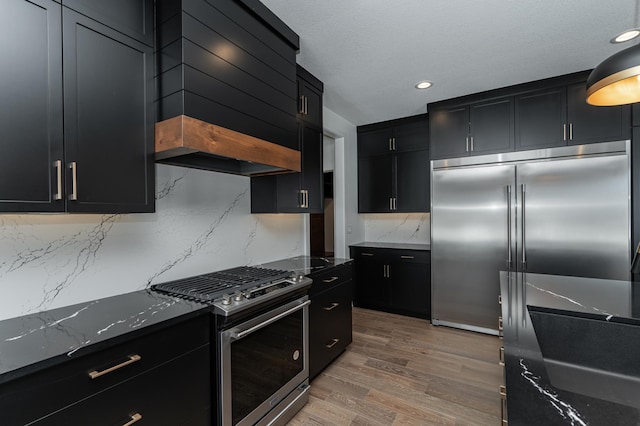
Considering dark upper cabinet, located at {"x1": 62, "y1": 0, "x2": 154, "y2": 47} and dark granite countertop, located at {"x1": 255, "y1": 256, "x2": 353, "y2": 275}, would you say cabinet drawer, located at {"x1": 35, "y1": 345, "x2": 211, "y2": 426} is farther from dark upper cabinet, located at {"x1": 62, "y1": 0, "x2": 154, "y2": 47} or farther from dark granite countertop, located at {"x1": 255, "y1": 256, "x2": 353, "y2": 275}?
dark upper cabinet, located at {"x1": 62, "y1": 0, "x2": 154, "y2": 47}

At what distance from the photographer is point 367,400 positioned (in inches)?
87.4

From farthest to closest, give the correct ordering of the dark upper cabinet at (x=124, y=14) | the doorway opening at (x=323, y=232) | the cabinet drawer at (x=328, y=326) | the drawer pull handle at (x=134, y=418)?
the doorway opening at (x=323, y=232) < the cabinet drawer at (x=328, y=326) < the dark upper cabinet at (x=124, y=14) < the drawer pull handle at (x=134, y=418)

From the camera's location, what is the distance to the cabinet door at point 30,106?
110cm

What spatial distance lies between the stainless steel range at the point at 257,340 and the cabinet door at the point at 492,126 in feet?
8.83

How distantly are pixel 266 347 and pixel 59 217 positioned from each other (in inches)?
52.5

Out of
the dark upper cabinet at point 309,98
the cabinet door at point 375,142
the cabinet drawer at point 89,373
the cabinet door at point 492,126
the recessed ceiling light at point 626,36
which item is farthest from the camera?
the cabinet door at point 375,142

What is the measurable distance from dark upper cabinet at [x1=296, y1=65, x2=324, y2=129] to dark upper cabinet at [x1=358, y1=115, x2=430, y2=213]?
5.60ft

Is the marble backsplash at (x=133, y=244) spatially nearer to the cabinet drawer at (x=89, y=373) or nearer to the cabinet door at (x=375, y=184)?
the cabinet drawer at (x=89, y=373)

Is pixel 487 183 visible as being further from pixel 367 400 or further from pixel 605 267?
pixel 367 400

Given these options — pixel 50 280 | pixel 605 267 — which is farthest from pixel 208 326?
pixel 605 267

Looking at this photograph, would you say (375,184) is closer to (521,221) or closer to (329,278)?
(521,221)

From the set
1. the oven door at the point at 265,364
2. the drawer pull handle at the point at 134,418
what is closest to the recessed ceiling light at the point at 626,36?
the oven door at the point at 265,364

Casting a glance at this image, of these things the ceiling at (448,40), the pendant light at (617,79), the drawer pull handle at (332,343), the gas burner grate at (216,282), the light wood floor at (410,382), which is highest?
the ceiling at (448,40)

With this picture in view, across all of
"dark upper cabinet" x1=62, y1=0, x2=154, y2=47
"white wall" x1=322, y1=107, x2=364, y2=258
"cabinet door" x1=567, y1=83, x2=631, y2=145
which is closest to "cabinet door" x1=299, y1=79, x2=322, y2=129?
"white wall" x1=322, y1=107, x2=364, y2=258
